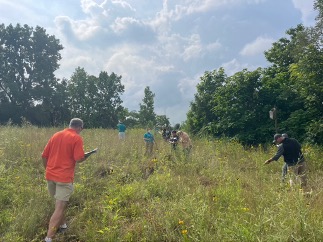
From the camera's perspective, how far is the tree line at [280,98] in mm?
12578

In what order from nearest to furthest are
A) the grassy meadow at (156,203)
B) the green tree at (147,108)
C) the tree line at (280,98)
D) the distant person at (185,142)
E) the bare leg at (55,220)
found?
the grassy meadow at (156,203), the bare leg at (55,220), the distant person at (185,142), the tree line at (280,98), the green tree at (147,108)

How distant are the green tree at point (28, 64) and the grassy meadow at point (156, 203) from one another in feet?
94.1

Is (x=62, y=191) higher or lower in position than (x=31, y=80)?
lower

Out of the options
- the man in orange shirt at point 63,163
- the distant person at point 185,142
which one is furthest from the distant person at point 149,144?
the man in orange shirt at point 63,163

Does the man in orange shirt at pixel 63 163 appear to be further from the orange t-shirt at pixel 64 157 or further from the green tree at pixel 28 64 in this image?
the green tree at pixel 28 64

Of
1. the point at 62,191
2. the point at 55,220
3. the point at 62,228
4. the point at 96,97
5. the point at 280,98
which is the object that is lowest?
the point at 62,228

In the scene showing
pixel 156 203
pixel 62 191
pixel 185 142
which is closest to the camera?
pixel 62 191

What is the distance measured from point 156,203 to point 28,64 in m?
36.1

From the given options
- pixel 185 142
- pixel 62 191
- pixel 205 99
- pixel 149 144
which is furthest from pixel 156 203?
pixel 205 99

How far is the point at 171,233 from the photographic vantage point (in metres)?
4.33

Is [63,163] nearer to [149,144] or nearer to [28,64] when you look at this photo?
[149,144]

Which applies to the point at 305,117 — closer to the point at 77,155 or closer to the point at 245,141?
the point at 245,141

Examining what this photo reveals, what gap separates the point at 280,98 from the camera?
16.0m

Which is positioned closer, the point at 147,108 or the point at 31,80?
the point at 31,80
